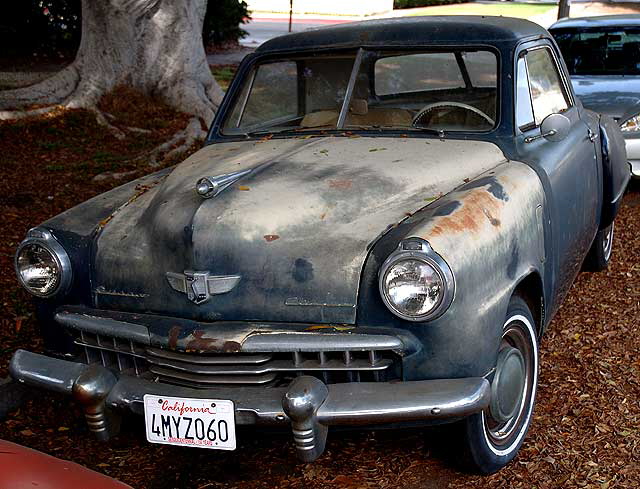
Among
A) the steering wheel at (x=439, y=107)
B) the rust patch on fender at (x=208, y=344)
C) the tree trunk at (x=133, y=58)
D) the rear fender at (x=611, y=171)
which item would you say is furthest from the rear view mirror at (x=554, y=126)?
the tree trunk at (x=133, y=58)

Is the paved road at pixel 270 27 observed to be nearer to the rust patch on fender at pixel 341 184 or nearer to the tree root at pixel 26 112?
the tree root at pixel 26 112

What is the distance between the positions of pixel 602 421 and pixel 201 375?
1.86 m

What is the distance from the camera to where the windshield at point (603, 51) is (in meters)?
8.27

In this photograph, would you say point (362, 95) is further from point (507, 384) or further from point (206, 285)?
point (507, 384)

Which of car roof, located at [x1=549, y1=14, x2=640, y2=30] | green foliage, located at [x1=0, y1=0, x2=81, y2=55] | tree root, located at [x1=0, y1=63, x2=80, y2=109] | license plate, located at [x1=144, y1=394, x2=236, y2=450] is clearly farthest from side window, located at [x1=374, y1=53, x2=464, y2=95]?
green foliage, located at [x1=0, y1=0, x2=81, y2=55]

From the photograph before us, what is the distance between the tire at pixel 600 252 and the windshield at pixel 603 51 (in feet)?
9.52

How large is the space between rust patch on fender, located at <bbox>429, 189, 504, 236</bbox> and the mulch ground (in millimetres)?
803

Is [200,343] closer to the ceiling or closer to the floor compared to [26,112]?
closer to the ceiling

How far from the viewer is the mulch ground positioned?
11.5 ft

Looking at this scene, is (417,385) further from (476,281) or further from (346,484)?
(346,484)

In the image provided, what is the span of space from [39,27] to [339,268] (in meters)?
14.3

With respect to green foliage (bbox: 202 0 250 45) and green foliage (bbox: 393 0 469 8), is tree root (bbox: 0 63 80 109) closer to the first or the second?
green foliage (bbox: 202 0 250 45)

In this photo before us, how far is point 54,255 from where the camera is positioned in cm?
358

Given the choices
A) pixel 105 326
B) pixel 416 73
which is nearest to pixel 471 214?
pixel 105 326
